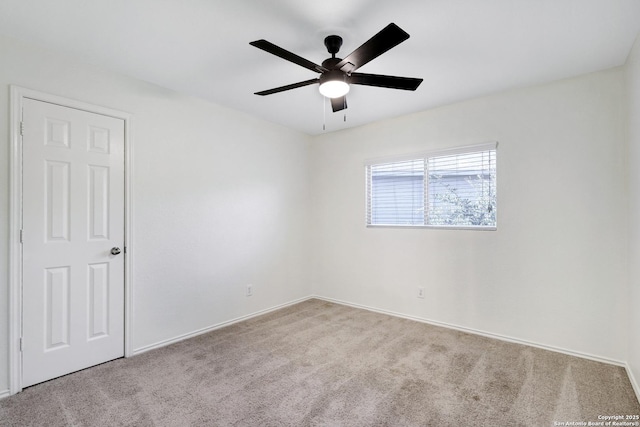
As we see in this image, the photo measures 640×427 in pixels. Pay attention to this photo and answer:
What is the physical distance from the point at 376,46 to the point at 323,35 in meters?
0.54

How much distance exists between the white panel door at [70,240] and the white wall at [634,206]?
4040 millimetres

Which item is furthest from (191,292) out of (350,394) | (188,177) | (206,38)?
(206,38)

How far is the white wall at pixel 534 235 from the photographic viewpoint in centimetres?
260

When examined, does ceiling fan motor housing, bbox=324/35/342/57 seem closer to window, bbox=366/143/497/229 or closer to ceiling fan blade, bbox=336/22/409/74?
ceiling fan blade, bbox=336/22/409/74

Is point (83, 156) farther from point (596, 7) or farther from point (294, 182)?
point (596, 7)

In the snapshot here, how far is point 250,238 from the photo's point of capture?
386 centimetres

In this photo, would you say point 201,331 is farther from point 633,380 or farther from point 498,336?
point 633,380

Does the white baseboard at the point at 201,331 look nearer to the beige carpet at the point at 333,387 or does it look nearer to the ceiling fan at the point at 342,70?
the beige carpet at the point at 333,387

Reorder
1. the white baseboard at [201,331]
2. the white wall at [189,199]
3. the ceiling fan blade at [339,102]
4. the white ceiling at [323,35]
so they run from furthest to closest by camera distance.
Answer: the white baseboard at [201,331] < the ceiling fan blade at [339,102] < the white wall at [189,199] < the white ceiling at [323,35]

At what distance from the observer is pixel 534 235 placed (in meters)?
2.93

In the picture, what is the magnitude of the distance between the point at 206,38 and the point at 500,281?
11.1 feet

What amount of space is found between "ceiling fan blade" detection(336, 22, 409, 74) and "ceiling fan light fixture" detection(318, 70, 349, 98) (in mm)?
51

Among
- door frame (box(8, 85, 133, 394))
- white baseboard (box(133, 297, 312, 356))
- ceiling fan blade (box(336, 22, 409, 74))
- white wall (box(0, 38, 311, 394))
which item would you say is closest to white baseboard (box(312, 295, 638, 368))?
white baseboard (box(133, 297, 312, 356))

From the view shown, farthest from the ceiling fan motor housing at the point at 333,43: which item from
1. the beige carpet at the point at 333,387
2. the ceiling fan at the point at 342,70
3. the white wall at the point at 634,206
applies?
the beige carpet at the point at 333,387
